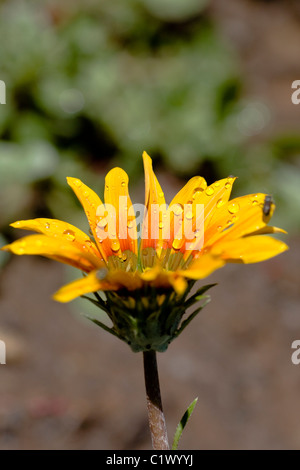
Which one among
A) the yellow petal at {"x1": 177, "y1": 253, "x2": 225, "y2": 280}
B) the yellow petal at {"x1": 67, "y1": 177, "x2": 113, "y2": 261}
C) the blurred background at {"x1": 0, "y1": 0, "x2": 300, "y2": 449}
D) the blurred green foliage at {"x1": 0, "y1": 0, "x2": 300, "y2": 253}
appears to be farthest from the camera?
the blurred green foliage at {"x1": 0, "y1": 0, "x2": 300, "y2": 253}

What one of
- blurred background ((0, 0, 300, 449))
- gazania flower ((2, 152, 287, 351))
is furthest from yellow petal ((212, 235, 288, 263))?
blurred background ((0, 0, 300, 449))

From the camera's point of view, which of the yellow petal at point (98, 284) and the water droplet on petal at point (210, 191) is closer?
the yellow petal at point (98, 284)

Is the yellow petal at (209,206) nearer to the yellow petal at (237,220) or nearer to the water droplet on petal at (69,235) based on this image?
the yellow petal at (237,220)

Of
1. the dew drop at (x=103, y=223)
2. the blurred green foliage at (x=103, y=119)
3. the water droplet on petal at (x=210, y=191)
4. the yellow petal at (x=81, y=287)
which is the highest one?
the blurred green foliage at (x=103, y=119)

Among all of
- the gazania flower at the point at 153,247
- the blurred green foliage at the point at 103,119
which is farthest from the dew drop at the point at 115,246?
the blurred green foliage at the point at 103,119

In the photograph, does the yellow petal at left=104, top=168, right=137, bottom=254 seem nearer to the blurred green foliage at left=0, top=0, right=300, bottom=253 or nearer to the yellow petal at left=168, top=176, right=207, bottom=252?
the yellow petal at left=168, top=176, right=207, bottom=252

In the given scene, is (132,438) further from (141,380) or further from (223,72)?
(223,72)
